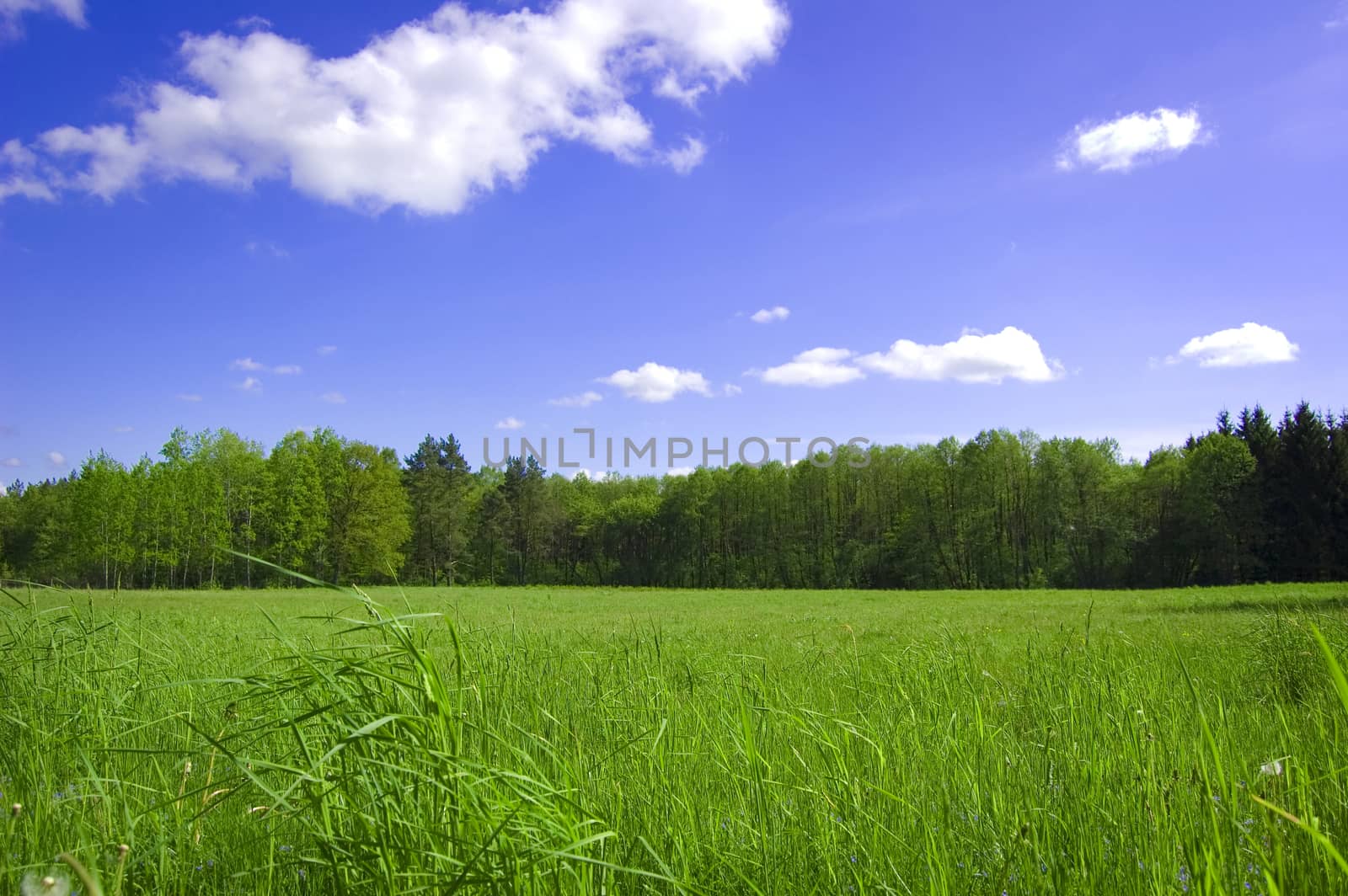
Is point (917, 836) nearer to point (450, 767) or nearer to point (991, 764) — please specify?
point (991, 764)

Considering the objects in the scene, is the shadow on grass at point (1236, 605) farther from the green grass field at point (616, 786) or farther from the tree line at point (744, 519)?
the tree line at point (744, 519)

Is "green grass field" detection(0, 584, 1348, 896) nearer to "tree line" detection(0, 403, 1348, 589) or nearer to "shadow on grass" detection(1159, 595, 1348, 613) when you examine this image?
"shadow on grass" detection(1159, 595, 1348, 613)

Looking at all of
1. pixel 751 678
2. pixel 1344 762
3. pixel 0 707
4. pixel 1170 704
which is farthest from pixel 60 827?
pixel 1170 704

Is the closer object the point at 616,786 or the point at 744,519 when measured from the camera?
the point at 616,786

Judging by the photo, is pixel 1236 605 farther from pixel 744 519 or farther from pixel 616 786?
pixel 744 519

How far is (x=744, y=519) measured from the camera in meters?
77.4

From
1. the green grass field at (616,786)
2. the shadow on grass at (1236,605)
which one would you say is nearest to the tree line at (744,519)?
the shadow on grass at (1236,605)

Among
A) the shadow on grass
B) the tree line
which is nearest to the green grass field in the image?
the shadow on grass

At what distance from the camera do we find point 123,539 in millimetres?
51781

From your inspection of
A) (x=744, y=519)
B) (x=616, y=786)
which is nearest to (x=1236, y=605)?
(x=616, y=786)

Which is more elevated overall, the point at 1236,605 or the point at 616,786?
the point at 616,786

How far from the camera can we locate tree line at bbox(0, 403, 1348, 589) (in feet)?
165

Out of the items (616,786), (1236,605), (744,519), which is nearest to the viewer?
(616,786)

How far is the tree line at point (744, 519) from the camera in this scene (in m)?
50.2
